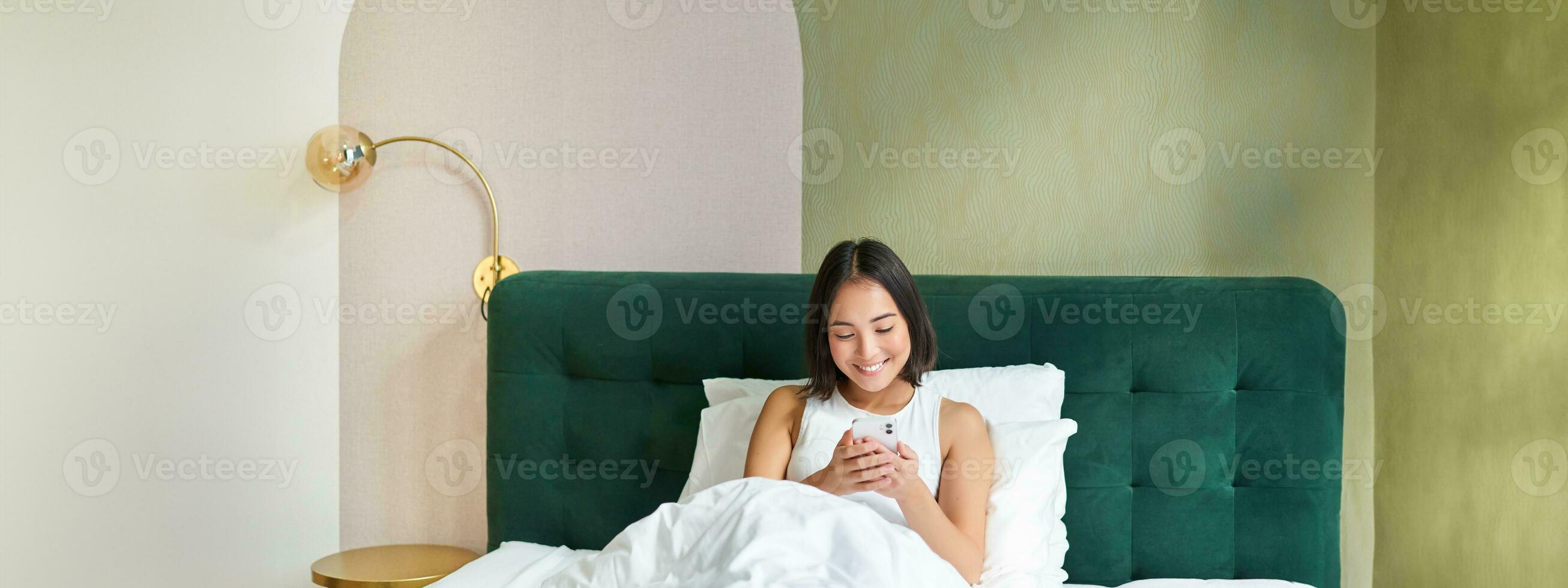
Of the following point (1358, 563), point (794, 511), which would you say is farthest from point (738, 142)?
point (1358, 563)

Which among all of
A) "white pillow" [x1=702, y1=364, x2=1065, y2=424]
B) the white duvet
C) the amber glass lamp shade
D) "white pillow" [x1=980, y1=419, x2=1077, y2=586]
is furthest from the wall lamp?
"white pillow" [x1=980, y1=419, x2=1077, y2=586]

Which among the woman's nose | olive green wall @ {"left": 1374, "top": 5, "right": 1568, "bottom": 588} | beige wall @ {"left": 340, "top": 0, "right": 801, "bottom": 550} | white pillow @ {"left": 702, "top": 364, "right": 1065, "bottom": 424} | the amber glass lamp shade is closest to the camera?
the woman's nose

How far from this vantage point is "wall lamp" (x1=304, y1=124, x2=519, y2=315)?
89.7 inches

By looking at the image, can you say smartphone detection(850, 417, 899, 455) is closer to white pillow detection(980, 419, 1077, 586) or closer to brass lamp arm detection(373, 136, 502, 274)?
white pillow detection(980, 419, 1077, 586)

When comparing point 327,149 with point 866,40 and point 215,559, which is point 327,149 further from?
point 866,40

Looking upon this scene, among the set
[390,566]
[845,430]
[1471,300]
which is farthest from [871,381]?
[1471,300]

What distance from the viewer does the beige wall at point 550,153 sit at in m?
2.40

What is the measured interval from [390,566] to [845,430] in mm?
1117

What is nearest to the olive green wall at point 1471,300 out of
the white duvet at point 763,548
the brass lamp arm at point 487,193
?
the white duvet at point 763,548

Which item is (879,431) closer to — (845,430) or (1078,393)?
(845,430)

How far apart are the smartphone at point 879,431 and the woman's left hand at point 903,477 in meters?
0.03

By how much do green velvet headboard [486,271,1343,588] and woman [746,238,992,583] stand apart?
285 mm

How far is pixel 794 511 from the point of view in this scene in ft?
5.03

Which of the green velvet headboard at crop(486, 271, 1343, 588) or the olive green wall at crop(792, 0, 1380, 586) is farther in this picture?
the olive green wall at crop(792, 0, 1380, 586)
